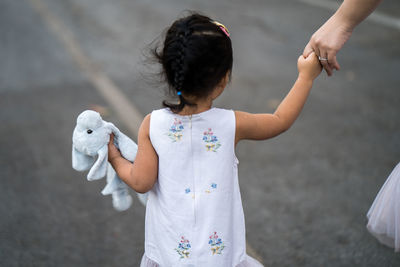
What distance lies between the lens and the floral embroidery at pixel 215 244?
157 centimetres

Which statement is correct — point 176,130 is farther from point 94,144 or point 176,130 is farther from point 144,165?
point 94,144

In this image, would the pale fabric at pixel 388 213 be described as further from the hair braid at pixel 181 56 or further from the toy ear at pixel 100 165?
the toy ear at pixel 100 165

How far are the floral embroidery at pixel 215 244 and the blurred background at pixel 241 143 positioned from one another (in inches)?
28.8

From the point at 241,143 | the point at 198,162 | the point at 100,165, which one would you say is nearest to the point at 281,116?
the point at 198,162

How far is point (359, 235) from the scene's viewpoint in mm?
2783

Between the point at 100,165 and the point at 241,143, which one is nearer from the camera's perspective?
the point at 100,165

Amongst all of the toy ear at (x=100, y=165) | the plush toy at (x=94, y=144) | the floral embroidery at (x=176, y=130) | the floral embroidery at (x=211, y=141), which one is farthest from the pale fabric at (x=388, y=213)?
the toy ear at (x=100, y=165)

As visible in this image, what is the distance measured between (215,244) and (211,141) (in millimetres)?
382

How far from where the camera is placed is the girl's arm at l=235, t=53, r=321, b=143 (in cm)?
156

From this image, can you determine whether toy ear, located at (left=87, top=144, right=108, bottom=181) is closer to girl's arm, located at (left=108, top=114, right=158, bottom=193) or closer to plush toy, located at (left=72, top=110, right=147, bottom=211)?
plush toy, located at (left=72, top=110, right=147, bottom=211)

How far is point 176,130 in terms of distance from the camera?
151cm

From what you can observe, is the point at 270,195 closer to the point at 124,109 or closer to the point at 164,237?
the point at 164,237

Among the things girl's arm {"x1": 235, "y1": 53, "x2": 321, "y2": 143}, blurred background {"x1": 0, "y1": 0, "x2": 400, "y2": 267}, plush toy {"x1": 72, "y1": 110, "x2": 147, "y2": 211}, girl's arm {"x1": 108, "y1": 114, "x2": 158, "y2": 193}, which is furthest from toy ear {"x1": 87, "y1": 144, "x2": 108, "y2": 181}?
girl's arm {"x1": 235, "y1": 53, "x2": 321, "y2": 143}

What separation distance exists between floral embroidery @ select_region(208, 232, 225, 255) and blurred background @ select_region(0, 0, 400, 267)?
73 centimetres
